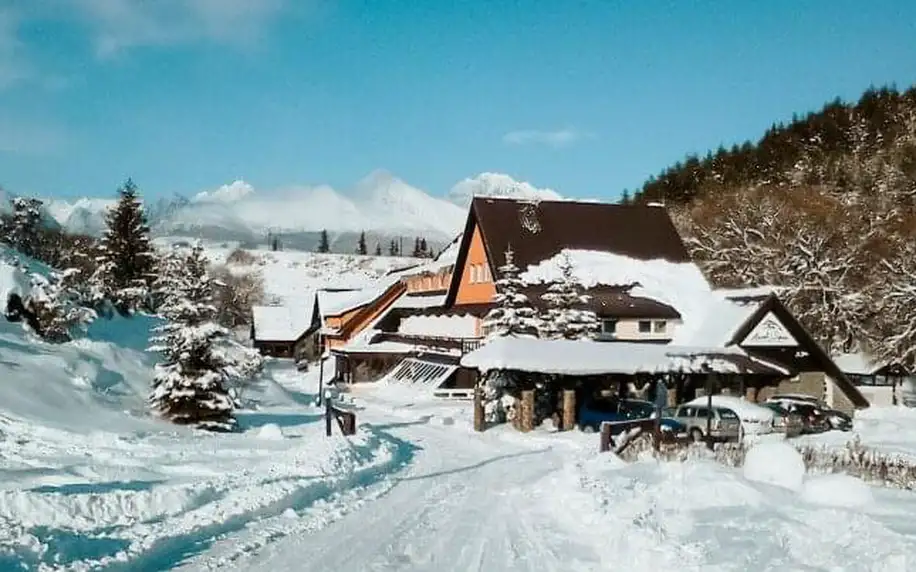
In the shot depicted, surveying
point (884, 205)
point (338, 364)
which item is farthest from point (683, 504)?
point (884, 205)

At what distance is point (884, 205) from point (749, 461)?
66.6 m

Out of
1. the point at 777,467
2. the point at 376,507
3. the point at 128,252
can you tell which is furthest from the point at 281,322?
the point at 777,467

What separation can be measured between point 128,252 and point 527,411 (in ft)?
128

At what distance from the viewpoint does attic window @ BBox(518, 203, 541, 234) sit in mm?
47031

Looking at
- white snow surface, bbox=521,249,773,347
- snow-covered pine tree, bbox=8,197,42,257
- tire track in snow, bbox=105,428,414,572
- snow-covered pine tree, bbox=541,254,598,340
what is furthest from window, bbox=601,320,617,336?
snow-covered pine tree, bbox=8,197,42,257

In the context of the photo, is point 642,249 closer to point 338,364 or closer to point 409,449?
point 338,364

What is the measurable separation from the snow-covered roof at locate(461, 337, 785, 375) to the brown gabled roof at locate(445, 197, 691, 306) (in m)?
12.8

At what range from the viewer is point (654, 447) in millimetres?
22188

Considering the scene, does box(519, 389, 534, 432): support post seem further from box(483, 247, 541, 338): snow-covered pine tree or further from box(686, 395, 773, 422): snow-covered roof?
box(483, 247, 541, 338): snow-covered pine tree

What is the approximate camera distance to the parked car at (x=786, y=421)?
99.3 ft

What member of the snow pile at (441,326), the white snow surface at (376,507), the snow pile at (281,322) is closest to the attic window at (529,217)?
the snow pile at (441,326)

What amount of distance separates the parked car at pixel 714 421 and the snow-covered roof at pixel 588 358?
2.84 m

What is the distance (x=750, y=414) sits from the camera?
29.9 meters

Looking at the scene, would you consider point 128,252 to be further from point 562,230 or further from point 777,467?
point 777,467
